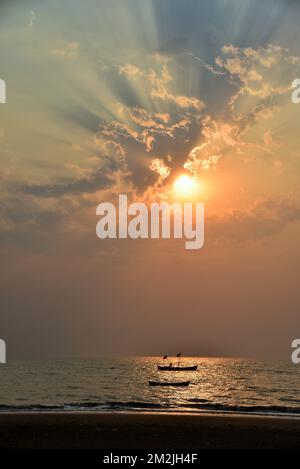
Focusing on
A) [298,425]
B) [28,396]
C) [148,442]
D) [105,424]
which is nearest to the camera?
[148,442]

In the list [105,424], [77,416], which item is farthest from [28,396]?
[105,424]

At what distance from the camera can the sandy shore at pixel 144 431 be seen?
32844mm

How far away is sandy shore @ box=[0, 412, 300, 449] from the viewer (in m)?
32.8

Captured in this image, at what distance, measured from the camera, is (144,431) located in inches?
1518

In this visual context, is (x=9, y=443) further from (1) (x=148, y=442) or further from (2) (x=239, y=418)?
(2) (x=239, y=418)

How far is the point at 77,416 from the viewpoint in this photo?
50.0 metres
